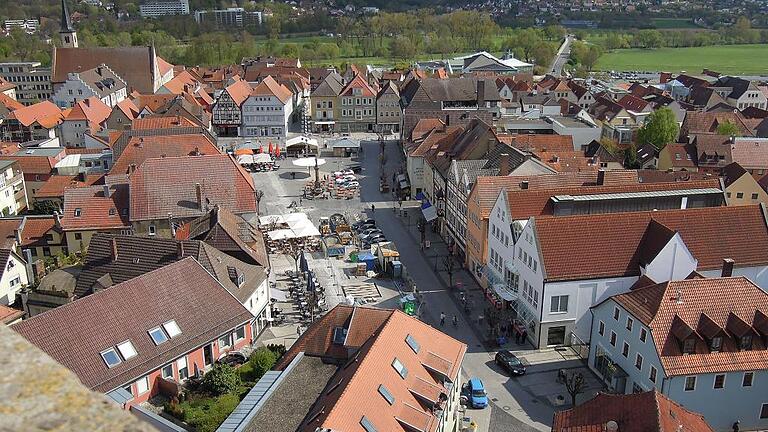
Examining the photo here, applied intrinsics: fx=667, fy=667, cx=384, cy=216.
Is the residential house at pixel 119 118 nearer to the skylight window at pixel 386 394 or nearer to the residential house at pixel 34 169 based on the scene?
the residential house at pixel 34 169

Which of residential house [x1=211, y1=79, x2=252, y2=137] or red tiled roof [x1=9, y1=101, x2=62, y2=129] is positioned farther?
residential house [x1=211, y1=79, x2=252, y2=137]

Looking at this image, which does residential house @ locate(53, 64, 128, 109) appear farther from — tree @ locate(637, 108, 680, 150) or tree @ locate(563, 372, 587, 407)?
tree @ locate(563, 372, 587, 407)

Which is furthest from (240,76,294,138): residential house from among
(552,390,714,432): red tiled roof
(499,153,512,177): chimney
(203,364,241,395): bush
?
(552,390,714,432): red tiled roof

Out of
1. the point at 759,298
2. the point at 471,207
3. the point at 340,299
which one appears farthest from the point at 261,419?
the point at 471,207

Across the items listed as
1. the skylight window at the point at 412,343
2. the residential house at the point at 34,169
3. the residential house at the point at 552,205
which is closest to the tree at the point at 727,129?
the residential house at the point at 552,205

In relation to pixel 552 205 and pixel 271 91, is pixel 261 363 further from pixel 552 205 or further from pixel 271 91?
pixel 271 91
